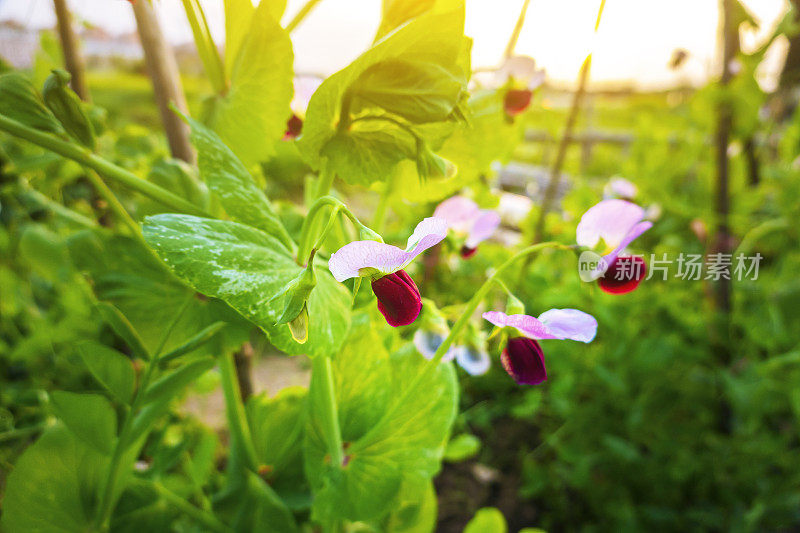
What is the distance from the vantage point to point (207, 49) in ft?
1.08

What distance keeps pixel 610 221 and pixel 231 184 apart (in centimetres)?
24

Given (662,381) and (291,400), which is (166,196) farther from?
(662,381)

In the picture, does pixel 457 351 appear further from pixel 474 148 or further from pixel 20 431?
pixel 20 431

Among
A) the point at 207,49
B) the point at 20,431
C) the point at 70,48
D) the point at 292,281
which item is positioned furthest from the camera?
the point at 70,48

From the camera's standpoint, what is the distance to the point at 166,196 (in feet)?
0.97

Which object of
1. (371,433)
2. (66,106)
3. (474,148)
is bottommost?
(371,433)

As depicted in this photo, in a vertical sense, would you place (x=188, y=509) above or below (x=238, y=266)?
below

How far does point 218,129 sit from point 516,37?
0.94 feet

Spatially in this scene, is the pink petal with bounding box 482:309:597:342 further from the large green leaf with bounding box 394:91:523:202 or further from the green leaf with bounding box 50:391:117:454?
the green leaf with bounding box 50:391:117:454

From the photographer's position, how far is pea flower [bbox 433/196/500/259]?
1.34 ft

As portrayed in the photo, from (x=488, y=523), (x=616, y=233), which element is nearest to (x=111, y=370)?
(x=616, y=233)

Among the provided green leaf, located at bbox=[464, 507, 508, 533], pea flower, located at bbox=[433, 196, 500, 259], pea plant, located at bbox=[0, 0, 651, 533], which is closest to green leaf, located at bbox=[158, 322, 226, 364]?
pea plant, located at bbox=[0, 0, 651, 533]

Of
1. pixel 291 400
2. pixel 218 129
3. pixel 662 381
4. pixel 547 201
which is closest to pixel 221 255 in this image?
pixel 218 129

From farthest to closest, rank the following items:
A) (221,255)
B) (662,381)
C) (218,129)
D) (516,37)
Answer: (662,381) < (516,37) < (218,129) < (221,255)
